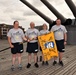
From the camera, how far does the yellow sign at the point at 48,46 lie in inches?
240

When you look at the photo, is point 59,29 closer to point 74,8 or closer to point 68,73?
point 68,73

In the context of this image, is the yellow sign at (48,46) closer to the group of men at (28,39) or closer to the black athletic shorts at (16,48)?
the group of men at (28,39)

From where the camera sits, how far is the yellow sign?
6.09 meters

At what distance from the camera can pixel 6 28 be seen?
114 feet

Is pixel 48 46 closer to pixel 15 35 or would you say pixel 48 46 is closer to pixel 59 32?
pixel 59 32

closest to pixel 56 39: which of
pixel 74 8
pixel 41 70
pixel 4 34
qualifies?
pixel 41 70

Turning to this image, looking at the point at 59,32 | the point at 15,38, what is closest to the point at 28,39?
the point at 15,38

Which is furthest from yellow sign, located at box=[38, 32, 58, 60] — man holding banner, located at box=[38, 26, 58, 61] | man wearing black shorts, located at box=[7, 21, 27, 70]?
man wearing black shorts, located at box=[7, 21, 27, 70]

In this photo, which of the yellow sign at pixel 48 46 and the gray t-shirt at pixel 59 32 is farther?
the gray t-shirt at pixel 59 32

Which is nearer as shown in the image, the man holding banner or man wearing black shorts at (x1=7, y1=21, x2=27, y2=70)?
man wearing black shorts at (x1=7, y1=21, x2=27, y2=70)

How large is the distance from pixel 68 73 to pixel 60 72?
0.22 metres

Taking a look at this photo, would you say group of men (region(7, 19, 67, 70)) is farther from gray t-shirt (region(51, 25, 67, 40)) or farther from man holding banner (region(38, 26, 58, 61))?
man holding banner (region(38, 26, 58, 61))

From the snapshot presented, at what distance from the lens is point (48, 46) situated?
20.0 ft

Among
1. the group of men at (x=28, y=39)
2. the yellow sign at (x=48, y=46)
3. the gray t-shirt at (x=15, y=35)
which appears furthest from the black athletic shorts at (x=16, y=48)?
the yellow sign at (x=48, y=46)
